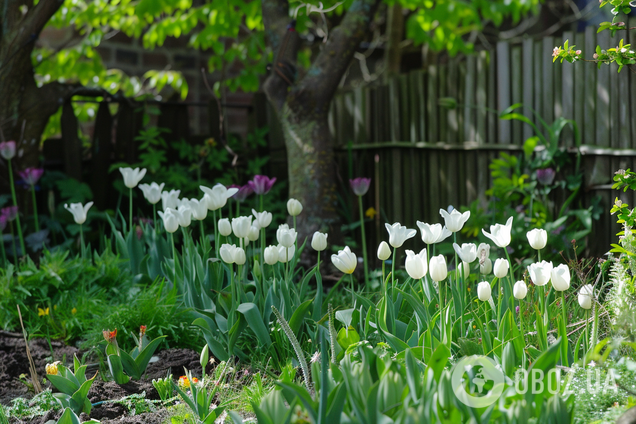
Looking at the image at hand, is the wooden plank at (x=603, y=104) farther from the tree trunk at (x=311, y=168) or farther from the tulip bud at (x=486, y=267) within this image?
the tulip bud at (x=486, y=267)

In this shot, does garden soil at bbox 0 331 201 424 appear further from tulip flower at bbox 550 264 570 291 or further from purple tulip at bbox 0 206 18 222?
tulip flower at bbox 550 264 570 291

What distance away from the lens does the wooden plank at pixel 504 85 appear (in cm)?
396

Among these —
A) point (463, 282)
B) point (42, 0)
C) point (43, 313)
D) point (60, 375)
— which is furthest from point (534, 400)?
point (42, 0)

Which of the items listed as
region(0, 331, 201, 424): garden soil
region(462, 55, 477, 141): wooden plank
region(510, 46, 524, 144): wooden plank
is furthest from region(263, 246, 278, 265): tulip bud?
region(462, 55, 477, 141): wooden plank

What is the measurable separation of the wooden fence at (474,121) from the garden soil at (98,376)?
8.07ft

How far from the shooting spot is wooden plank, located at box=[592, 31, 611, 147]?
3367mm

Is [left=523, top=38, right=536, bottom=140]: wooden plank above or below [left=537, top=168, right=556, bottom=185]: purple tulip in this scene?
above

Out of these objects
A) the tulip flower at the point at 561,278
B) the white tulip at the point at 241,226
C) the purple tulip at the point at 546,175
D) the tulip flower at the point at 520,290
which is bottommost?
the tulip flower at the point at 520,290

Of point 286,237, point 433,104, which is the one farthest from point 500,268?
point 433,104

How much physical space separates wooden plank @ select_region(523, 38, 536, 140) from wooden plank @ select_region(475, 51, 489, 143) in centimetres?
29

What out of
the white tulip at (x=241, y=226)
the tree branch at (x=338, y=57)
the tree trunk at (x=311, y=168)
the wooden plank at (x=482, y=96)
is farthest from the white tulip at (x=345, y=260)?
the wooden plank at (x=482, y=96)

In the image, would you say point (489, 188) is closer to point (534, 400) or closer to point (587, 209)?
point (587, 209)

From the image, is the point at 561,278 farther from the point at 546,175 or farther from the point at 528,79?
the point at 528,79
